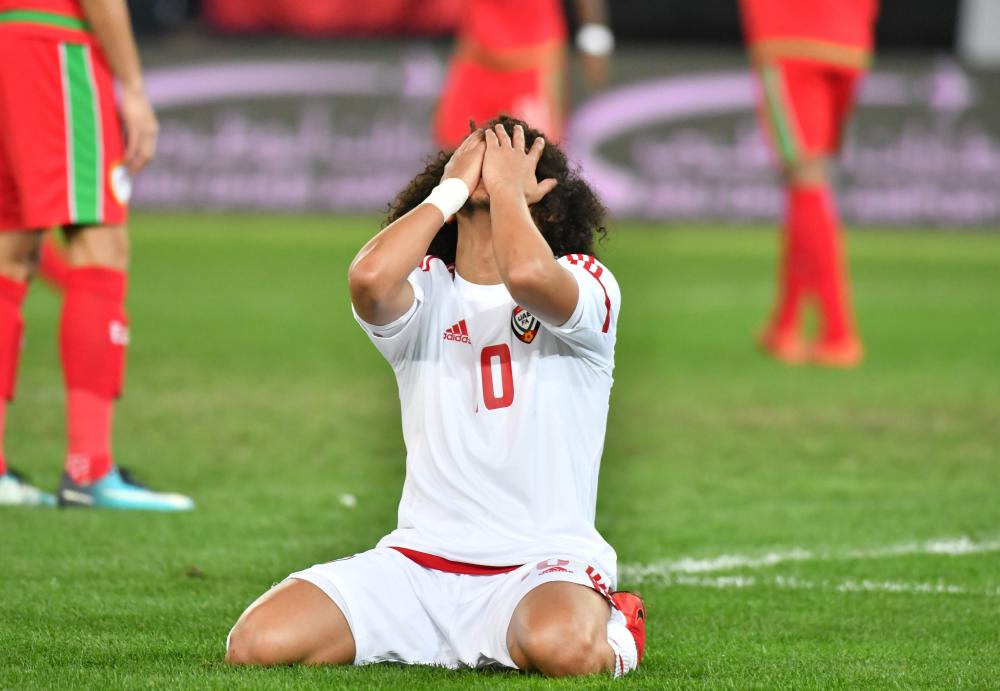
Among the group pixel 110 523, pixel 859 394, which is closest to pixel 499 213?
pixel 110 523

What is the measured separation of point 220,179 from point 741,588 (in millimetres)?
14520

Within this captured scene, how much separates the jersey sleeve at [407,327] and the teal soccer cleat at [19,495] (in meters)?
2.04

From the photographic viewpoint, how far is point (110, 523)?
17.5 ft

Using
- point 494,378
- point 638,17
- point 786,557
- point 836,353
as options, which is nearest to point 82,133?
point 494,378

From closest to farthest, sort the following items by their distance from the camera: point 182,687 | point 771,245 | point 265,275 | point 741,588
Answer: point 182,687, point 741,588, point 265,275, point 771,245

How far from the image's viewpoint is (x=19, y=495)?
5.56 meters

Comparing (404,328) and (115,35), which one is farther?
(115,35)

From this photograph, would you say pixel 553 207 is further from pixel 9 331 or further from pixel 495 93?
pixel 495 93

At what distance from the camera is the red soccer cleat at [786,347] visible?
10.0m

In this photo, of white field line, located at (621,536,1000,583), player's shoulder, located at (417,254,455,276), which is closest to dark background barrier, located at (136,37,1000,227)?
white field line, located at (621,536,1000,583)

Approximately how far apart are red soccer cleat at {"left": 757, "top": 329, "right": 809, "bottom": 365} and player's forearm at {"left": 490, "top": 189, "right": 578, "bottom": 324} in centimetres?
641

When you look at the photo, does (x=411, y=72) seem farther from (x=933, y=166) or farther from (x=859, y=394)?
(x=859, y=394)

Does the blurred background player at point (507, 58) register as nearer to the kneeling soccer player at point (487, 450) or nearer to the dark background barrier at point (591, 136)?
the dark background barrier at point (591, 136)

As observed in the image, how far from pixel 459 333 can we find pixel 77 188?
80.8 inches
